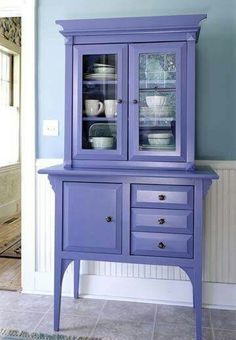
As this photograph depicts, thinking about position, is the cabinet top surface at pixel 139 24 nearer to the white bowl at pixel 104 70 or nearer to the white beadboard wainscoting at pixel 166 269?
the white bowl at pixel 104 70

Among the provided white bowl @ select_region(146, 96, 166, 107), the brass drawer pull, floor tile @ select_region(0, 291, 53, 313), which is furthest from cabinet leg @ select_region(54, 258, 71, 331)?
white bowl @ select_region(146, 96, 166, 107)

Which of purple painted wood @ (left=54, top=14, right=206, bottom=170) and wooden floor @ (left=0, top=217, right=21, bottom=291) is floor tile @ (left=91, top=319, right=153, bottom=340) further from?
purple painted wood @ (left=54, top=14, right=206, bottom=170)

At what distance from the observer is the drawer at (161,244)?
221cm

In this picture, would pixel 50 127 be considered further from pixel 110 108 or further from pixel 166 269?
pixel 166 269

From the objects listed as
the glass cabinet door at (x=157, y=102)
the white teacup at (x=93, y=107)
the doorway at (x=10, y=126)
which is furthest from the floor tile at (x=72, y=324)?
the doorway at (x=10, y=126)

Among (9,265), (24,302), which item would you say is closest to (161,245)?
(24,302)

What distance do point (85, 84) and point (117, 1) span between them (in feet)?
2.41

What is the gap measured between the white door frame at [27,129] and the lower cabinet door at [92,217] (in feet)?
2.01

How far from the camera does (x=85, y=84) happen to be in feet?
8.01

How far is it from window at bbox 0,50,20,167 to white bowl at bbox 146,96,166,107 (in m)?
3.24

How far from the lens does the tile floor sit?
2.32 metres

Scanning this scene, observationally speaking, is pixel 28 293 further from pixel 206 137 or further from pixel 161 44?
pixel 161 44

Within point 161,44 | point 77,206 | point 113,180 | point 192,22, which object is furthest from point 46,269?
point 192,22

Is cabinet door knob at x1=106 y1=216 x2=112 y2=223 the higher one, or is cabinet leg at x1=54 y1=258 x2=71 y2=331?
cabinet door knob at x1=106 y1=216 x2=112 y2=223
